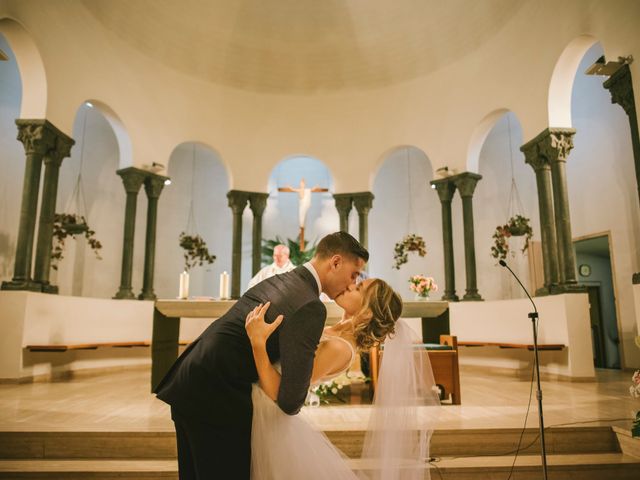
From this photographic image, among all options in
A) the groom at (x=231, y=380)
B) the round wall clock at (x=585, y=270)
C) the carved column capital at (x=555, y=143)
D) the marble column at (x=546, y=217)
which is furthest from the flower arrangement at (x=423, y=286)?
the groom at (x=231, y=380)

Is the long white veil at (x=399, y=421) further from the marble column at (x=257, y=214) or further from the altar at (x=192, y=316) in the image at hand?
the marble column at (x=257, y=214)

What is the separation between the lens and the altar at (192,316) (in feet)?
17.6

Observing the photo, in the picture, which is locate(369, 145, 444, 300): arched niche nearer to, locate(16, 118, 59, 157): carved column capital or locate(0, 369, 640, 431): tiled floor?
locate(0, 369, 640, 431): tiled floor

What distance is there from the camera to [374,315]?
206 cm

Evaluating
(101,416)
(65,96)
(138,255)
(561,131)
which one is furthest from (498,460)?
(138,255)

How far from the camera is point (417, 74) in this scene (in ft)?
34.7

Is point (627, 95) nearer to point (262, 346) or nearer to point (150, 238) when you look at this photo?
point (262, 346)

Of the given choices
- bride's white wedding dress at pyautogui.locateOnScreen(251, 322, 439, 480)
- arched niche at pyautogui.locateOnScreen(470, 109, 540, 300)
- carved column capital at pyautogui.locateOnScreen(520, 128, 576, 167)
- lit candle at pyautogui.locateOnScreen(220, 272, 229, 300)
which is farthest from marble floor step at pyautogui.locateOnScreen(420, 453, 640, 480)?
arched niche at pyautogui.locateOnScreen(470, 109, 540, 300)

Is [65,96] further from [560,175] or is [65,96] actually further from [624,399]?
[624,399]

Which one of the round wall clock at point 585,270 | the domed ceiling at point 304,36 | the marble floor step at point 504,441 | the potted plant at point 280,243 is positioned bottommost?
the marble floor step at point 504,441

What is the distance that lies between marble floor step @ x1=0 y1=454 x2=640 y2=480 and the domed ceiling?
25.4 feet

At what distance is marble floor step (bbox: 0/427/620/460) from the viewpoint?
3799 mm

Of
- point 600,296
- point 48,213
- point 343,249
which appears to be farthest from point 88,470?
point 600,296

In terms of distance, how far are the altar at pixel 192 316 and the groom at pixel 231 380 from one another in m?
3.46
